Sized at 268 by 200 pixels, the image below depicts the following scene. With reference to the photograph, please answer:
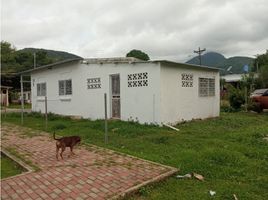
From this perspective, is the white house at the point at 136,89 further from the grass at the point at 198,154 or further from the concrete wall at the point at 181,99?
the grass at the point at 198,154

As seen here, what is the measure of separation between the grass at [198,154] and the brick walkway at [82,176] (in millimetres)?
381

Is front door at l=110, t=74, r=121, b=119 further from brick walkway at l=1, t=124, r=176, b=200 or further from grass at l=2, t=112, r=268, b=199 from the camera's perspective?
brick walkway at l=1, t=124, r=176, b=200

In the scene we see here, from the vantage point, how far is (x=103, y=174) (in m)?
5.52

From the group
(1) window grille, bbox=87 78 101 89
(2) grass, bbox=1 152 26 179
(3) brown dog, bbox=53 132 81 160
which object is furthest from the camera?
(1) window grille, bbox=87 78 101 89

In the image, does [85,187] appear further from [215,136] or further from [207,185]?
[215,136]

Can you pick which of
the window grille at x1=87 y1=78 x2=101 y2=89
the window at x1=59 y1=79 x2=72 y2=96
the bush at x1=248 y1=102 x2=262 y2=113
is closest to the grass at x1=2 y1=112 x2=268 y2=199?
the window grille at x1=87 y1=78 x2=101 y2=89

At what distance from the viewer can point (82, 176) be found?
17.7ft

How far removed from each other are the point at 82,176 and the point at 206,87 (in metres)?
10.9

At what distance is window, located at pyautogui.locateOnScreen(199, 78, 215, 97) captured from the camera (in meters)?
14.7

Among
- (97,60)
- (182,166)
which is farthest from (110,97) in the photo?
(182,166)

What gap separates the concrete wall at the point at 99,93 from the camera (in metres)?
11.9

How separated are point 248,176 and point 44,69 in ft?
49.5

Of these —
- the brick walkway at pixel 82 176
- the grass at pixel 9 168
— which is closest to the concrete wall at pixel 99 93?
the brick walkway at pixel 82 176

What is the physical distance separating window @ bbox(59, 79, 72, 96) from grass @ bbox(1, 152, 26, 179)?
A: 29.2ft
